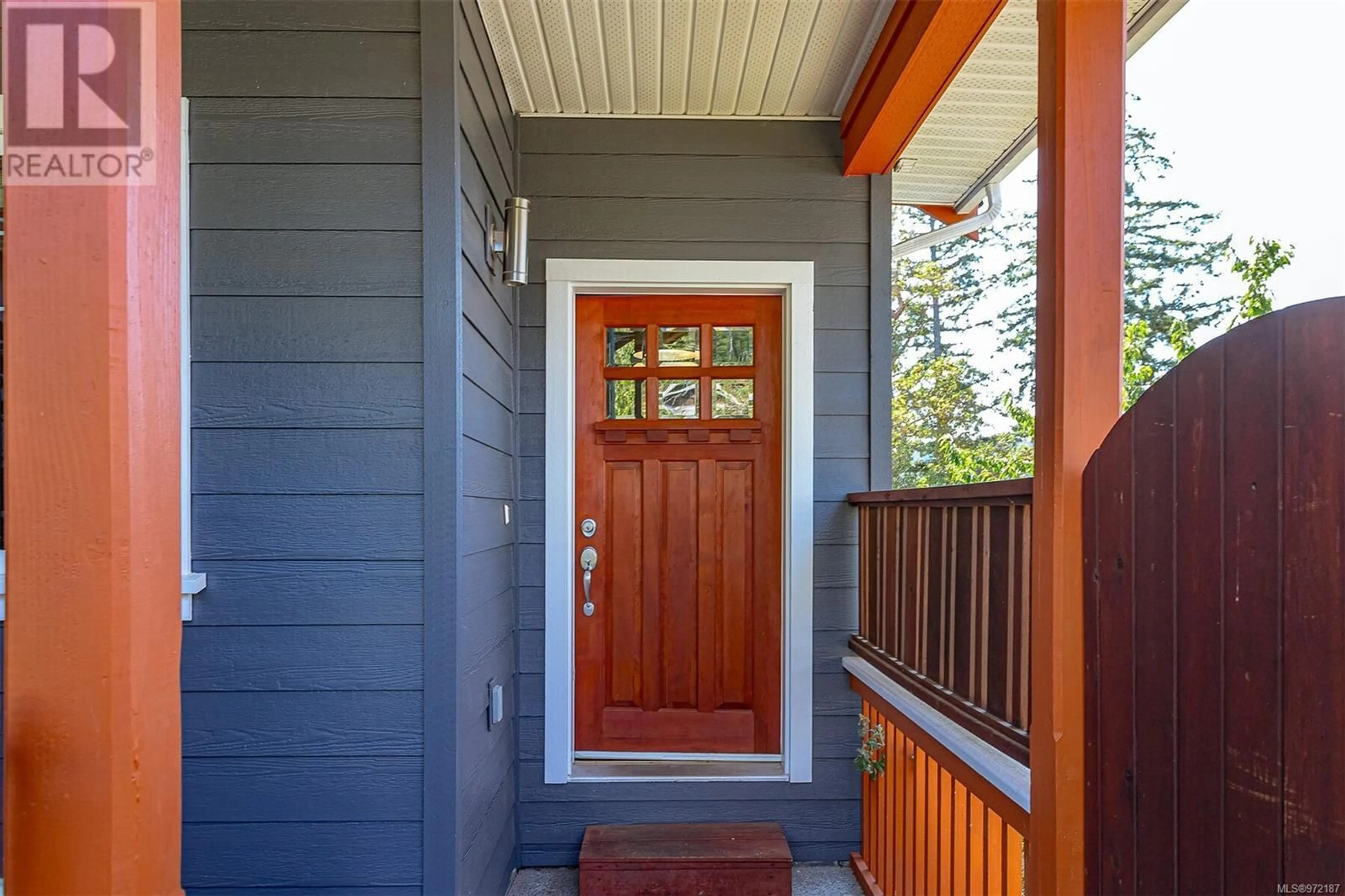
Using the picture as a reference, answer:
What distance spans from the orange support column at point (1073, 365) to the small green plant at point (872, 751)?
4.04 feet

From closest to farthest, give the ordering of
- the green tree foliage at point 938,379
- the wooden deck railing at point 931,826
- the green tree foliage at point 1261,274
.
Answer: the wooden deck railing at point 931,826
the green tree foliage at point 1261,274
the green tree foliage at point 938,379

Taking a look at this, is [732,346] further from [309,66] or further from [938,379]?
[938,379]

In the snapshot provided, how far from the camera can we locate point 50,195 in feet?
2.52

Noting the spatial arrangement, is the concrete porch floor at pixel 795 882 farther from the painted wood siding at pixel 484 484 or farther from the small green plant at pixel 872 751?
A: the small green plant at pixel 872 751

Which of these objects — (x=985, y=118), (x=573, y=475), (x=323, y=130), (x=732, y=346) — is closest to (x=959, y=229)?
(x=985, y=118)

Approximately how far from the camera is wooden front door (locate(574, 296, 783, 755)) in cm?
278

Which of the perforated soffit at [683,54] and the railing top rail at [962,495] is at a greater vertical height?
the perforated soffit at [683,54]

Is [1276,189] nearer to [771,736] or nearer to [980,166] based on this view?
[980,166]

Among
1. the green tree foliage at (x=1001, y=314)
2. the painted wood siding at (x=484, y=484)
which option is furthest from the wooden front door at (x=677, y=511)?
the green tree foliage at (x=1001, y=314)

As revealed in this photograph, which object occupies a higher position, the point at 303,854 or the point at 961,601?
the point at 961,601

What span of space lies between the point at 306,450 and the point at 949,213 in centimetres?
314

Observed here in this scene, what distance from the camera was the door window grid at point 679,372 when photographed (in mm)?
2797

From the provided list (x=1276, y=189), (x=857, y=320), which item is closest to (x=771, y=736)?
(x=857, y=320)

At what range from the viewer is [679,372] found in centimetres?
280
